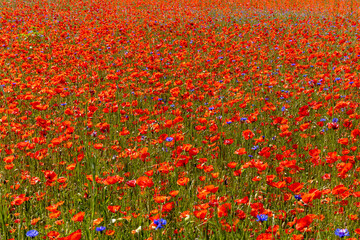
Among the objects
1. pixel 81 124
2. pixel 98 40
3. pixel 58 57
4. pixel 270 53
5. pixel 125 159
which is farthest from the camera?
pixel 98 40

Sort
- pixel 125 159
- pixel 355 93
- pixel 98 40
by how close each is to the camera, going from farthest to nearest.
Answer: pixel 98 40 → pixel 355 93 → pixel 125 159

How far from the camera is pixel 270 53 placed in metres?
6.88

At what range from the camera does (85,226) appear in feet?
6.24

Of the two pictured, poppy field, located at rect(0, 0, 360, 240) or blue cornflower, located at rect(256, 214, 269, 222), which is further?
poppy field, located at rect(0, 0, 360, 240)

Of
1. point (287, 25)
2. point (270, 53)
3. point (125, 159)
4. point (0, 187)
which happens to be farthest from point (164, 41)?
point (0, 187)

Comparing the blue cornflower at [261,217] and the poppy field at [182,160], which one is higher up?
the blue cornflower at [261,217]

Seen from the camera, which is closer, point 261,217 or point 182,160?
point 261,217

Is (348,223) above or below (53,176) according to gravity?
below

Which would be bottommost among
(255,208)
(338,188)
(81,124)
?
(81,124)

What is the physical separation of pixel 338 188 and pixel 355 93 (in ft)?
10.4

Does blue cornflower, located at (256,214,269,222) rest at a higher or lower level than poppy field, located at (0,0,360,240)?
higher

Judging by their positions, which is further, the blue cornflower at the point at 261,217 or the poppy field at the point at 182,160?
the poppy field at the point at 182,160

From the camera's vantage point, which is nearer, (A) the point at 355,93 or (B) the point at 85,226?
(B) the point at 85,226

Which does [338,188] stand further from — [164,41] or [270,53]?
[164,41]
